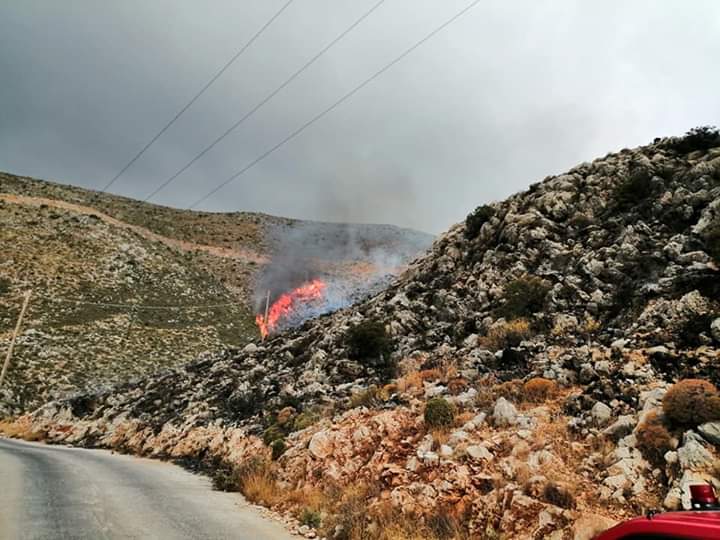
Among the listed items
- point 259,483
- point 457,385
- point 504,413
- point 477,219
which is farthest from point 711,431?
point 477,219

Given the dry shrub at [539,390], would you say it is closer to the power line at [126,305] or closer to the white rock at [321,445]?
the white rock at [321,445]

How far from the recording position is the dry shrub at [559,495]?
7641 millimetres

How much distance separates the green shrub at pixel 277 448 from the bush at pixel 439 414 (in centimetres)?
556

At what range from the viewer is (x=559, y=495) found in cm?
776

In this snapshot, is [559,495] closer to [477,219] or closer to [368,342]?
[368,342]

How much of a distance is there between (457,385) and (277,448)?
6641mm

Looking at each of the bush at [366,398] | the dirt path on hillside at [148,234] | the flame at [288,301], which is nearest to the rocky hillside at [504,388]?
the bush at [366,398]

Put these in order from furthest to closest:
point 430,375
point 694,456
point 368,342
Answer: point 368,342 < point 430,375 < point 694,456

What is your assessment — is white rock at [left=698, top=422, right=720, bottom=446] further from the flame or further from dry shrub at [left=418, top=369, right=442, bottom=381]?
the flame

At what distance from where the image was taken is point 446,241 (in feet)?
97.1

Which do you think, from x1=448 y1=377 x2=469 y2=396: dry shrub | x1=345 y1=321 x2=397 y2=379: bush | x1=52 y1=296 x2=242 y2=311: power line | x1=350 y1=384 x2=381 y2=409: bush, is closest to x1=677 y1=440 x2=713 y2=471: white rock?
x1=448 y1=377 x2=469 y2=396: dry shrub

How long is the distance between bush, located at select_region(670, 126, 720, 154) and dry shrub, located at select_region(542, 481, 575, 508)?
22651mm

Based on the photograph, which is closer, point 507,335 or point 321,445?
point 321,445

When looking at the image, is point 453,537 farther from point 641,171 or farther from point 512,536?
point 641,171
